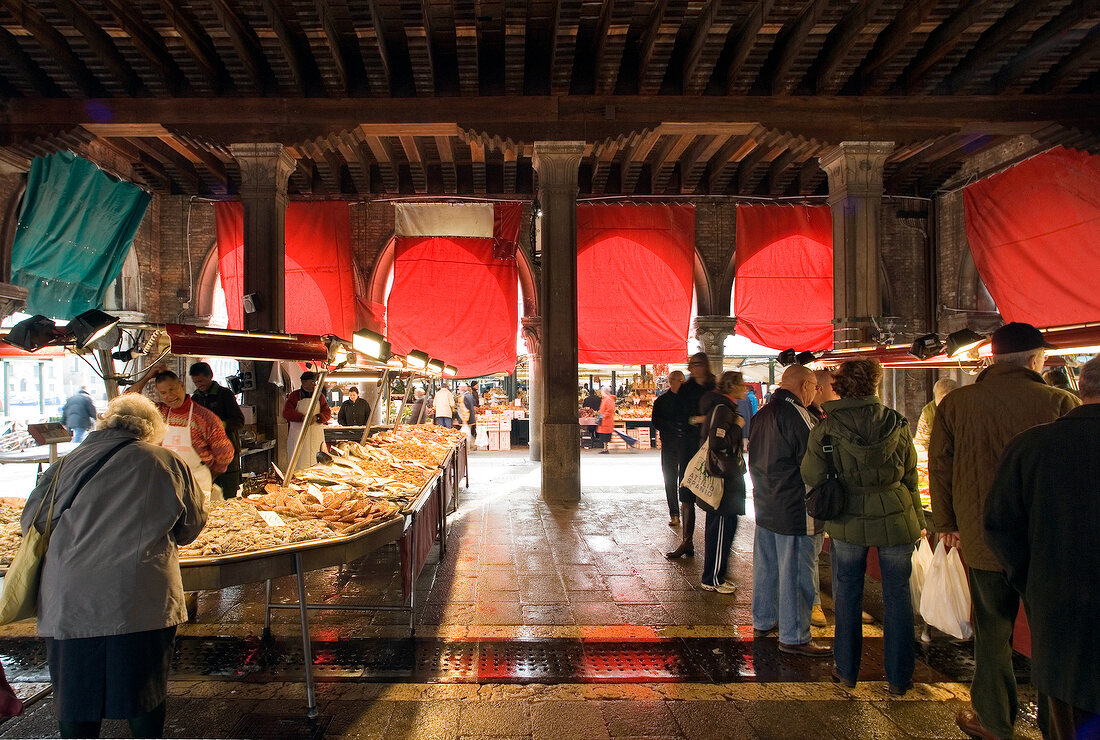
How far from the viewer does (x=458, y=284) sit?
11.5m

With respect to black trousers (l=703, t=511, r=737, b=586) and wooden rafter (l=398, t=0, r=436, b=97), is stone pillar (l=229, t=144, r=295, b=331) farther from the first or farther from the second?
black trousers (l=703, t=511, r=737, b=586)

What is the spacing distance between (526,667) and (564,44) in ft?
20.3

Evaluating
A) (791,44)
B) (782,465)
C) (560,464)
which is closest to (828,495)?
(782,465)

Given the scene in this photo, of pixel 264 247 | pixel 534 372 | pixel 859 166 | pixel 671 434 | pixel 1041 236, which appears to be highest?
pixel 859 166

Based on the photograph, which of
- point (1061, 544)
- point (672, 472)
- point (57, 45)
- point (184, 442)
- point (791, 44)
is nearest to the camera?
point (1061, 544)

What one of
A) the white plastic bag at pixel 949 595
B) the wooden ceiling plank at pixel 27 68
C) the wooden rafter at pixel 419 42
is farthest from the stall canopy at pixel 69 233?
the white plastic bag at pixel 949 595

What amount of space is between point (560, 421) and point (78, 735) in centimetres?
615

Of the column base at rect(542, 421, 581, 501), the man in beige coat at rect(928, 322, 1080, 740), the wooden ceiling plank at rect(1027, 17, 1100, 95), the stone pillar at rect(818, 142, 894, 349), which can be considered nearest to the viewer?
the man in beige coat at rect(928, 322, 1080, 740)

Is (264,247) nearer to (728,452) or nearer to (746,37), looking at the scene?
(746,37)

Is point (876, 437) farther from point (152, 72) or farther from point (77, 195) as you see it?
point (77, 195)

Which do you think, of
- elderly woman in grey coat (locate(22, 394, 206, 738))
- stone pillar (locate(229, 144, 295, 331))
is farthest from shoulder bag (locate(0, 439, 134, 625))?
stone pillar (locate(229, 144, 295, 331))

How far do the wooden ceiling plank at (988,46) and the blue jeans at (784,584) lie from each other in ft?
20.1

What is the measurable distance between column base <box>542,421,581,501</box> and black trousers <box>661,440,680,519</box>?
1.56m

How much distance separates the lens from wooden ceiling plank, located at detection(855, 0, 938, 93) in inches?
244
